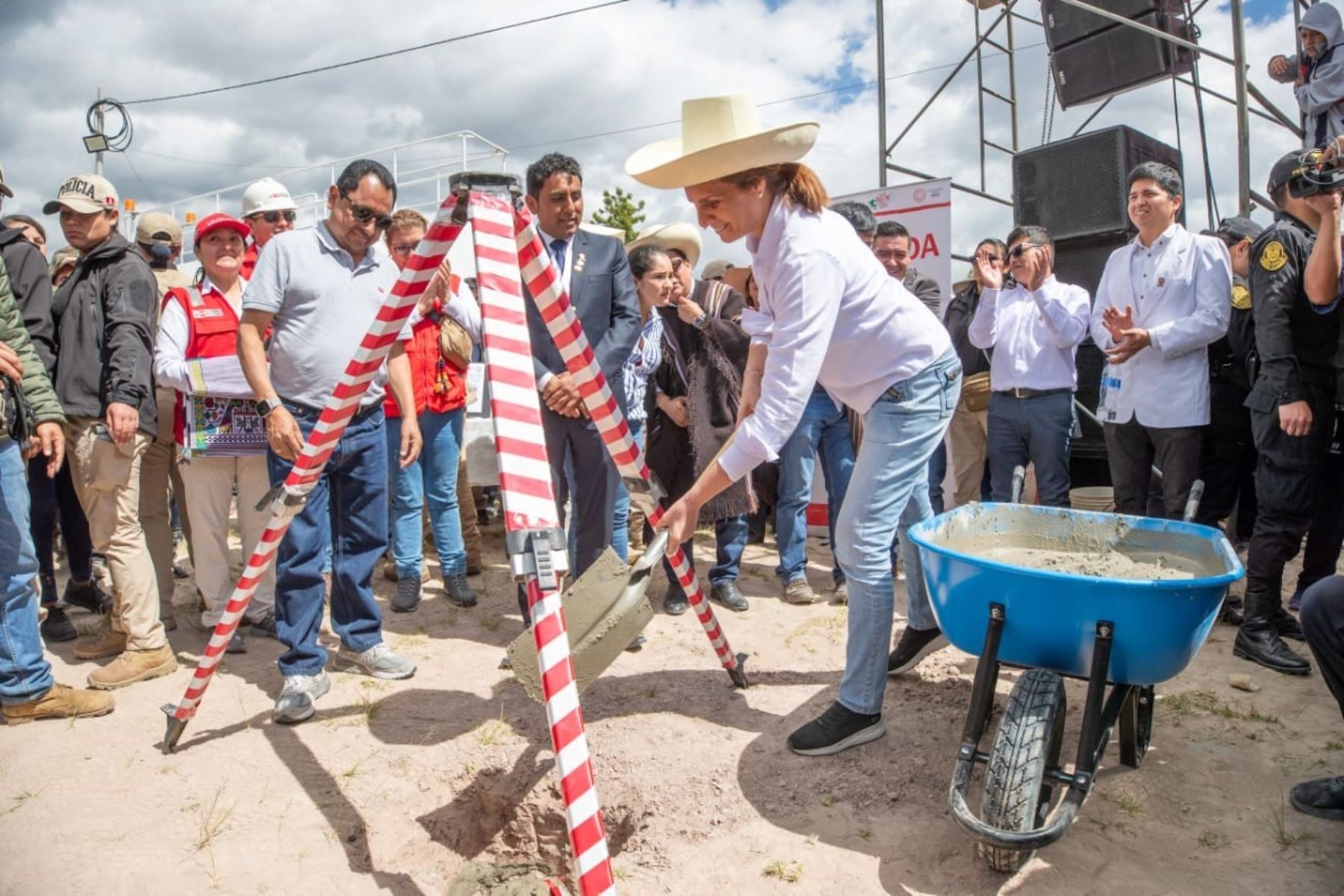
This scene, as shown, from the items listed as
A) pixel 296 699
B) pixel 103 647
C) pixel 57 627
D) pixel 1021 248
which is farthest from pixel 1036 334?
pixel 57 627

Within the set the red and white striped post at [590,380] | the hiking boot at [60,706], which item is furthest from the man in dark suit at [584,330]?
the hiking boot at [60,706]

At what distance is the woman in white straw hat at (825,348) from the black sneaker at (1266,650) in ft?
6.25

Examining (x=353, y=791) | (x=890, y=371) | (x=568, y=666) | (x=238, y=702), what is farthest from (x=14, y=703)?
(x=890, y=371)

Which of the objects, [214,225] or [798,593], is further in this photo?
[798,593]

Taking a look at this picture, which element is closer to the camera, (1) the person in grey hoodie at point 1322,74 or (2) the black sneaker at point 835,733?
(2) the black sneaker at point 835,733

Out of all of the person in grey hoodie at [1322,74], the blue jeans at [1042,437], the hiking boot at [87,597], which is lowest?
the hiking boot at [87,597]

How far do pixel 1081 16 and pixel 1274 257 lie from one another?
6051 millimetres

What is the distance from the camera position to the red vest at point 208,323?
13.3 ft

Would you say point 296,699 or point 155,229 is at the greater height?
point 155,229

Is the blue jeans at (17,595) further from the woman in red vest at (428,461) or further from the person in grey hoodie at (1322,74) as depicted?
the person in grey hoodie at (1322,74)

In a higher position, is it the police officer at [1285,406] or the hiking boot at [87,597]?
the police officer at [1285,406]

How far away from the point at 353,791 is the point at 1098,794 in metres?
2.46

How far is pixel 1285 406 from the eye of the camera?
3721mm

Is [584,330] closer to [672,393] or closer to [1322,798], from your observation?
[672,393]
